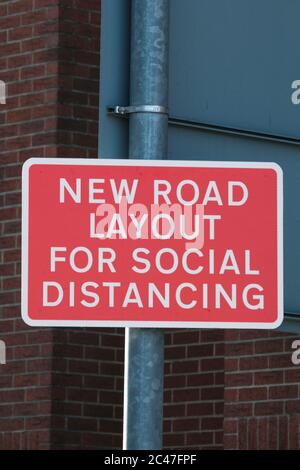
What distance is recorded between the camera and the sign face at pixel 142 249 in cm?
384

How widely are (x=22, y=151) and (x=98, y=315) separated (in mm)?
5837

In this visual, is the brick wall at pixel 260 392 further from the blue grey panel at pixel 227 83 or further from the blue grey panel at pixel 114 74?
the blue grey panel at pixel 114 74

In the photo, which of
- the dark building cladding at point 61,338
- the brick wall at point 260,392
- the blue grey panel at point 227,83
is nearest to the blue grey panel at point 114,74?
the blue grey panel at point 227,83

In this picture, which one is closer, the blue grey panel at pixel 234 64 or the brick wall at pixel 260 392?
the blue grey panel at pixel 234 64

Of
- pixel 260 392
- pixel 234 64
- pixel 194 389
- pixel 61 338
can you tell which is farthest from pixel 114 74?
pixel 194 389

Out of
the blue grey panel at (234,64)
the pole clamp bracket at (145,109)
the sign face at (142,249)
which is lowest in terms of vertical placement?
Answer: the sign face at (142,249)

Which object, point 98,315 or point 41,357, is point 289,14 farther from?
point 41,357

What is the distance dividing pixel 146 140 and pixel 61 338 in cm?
530

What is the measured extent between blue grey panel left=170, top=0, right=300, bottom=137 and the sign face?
14.0 inches

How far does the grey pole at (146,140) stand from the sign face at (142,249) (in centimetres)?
7

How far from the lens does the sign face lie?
3.84 metres

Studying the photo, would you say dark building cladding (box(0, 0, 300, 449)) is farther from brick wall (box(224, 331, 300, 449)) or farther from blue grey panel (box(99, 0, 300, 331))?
blue grey panel (box(99, 0, 300, 331))

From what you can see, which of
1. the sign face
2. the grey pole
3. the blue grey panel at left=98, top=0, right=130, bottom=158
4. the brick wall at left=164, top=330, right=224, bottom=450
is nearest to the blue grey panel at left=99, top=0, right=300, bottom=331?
the blue grey panel at left=98, top=0, right=130, bottom=158

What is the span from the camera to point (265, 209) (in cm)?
396
